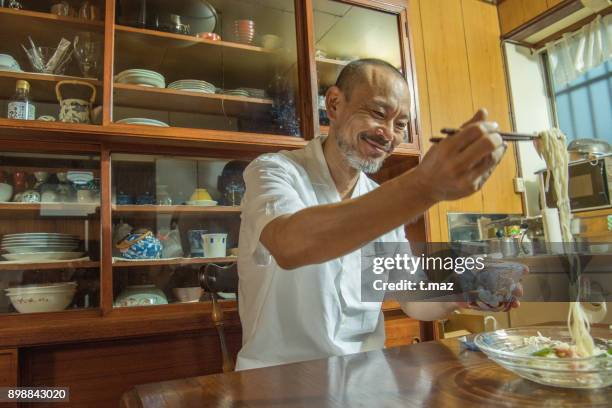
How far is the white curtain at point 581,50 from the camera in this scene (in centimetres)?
246

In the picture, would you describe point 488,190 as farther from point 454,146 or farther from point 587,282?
point 454,146

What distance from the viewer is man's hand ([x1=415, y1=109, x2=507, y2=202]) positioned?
0.56 metres

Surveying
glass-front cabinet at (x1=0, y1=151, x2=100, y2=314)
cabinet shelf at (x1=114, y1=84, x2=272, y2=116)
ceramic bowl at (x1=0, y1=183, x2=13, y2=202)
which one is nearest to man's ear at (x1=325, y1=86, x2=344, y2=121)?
cabinet shelf at (x1=114, y1=84, x2=272, y2=116)

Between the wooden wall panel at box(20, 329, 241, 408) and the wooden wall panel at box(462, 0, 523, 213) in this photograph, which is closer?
the wooden wall panel at box(20, 329, 241, 408)

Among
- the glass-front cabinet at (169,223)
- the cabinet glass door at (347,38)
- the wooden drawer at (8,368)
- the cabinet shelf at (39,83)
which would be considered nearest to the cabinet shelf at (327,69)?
the cabinet glass door at (347,38)

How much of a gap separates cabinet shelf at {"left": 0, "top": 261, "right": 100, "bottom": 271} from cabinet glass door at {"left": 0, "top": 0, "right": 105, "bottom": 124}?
1.62ft

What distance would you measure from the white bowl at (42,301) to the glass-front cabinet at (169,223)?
0.16m

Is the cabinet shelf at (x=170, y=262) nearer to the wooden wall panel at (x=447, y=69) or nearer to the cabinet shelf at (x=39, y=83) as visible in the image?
the cabinet shelf at (x=39, y=83)

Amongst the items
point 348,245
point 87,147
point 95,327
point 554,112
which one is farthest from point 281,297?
point 554,112

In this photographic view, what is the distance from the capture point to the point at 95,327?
52.2 inches

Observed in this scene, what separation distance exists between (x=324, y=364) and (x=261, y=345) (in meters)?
0.39

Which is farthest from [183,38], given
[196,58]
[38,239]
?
[38,239]

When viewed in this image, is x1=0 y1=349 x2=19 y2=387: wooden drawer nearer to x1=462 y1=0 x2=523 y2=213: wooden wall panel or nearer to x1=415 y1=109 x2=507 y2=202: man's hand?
x1=415 y1=109 x2=507 y2=202: man's hand

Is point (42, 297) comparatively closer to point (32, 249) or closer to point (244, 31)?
point (32, 249)
